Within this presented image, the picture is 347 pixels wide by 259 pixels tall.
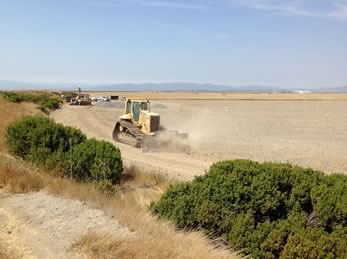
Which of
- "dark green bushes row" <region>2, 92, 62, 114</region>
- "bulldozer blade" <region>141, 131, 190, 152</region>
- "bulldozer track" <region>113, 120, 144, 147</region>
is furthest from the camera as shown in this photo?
"dark green bushes row" <region>2, 92, 62, 114</region>

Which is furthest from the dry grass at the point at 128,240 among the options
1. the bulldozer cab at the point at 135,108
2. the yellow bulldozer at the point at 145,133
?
the bulldozer cab at the point at 135,108

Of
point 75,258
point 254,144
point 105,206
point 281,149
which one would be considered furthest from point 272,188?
point 254,144

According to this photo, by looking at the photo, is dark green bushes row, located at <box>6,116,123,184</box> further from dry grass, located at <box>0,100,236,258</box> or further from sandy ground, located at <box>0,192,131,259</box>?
sandy ground, located at <box>0,192,131,259</box>

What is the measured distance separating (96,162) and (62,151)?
107 cm

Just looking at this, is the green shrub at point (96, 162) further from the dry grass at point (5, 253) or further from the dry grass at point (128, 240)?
the dry grass at point (5, 253)

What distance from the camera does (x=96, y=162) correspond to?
13477mm

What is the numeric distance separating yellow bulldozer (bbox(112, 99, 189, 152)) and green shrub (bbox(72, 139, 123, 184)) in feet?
30.4

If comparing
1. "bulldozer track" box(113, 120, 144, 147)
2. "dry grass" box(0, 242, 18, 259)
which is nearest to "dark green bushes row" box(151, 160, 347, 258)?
"dry grass" box(0, 242, 18, 259)

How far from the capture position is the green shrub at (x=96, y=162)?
42.5 ft

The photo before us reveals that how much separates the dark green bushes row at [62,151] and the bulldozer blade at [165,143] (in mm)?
8655

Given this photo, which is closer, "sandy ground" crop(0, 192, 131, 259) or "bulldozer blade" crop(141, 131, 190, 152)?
"sandy ground" crop(0, 192, 131, 259)

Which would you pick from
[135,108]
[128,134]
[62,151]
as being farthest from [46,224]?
[135,108]

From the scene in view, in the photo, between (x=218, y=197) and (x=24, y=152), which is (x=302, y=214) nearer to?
(x=218, y=197)

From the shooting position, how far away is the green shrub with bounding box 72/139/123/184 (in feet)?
42.5
